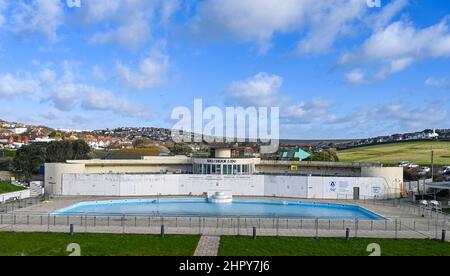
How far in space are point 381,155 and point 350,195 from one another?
68204 mm

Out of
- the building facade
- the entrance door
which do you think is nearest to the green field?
the building facade

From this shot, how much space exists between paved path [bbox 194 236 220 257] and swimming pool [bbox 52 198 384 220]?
439 inches

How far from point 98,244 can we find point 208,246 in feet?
17.5

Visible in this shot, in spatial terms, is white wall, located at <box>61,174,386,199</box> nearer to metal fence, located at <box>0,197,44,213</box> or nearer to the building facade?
the building facade

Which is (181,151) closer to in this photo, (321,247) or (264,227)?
(264,227)

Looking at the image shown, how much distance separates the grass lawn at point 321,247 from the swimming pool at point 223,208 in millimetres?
10872

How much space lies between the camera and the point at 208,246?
21.5 m

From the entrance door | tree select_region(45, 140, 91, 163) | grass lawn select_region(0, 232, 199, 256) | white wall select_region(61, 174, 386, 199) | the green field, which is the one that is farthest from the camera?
the green field

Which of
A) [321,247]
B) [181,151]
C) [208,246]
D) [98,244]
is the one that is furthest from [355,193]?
[181,151]

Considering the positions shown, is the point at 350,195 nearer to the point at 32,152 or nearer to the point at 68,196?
the point at 68,196

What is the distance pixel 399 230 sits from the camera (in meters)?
27.1

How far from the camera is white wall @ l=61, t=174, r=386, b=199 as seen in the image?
44.8m
